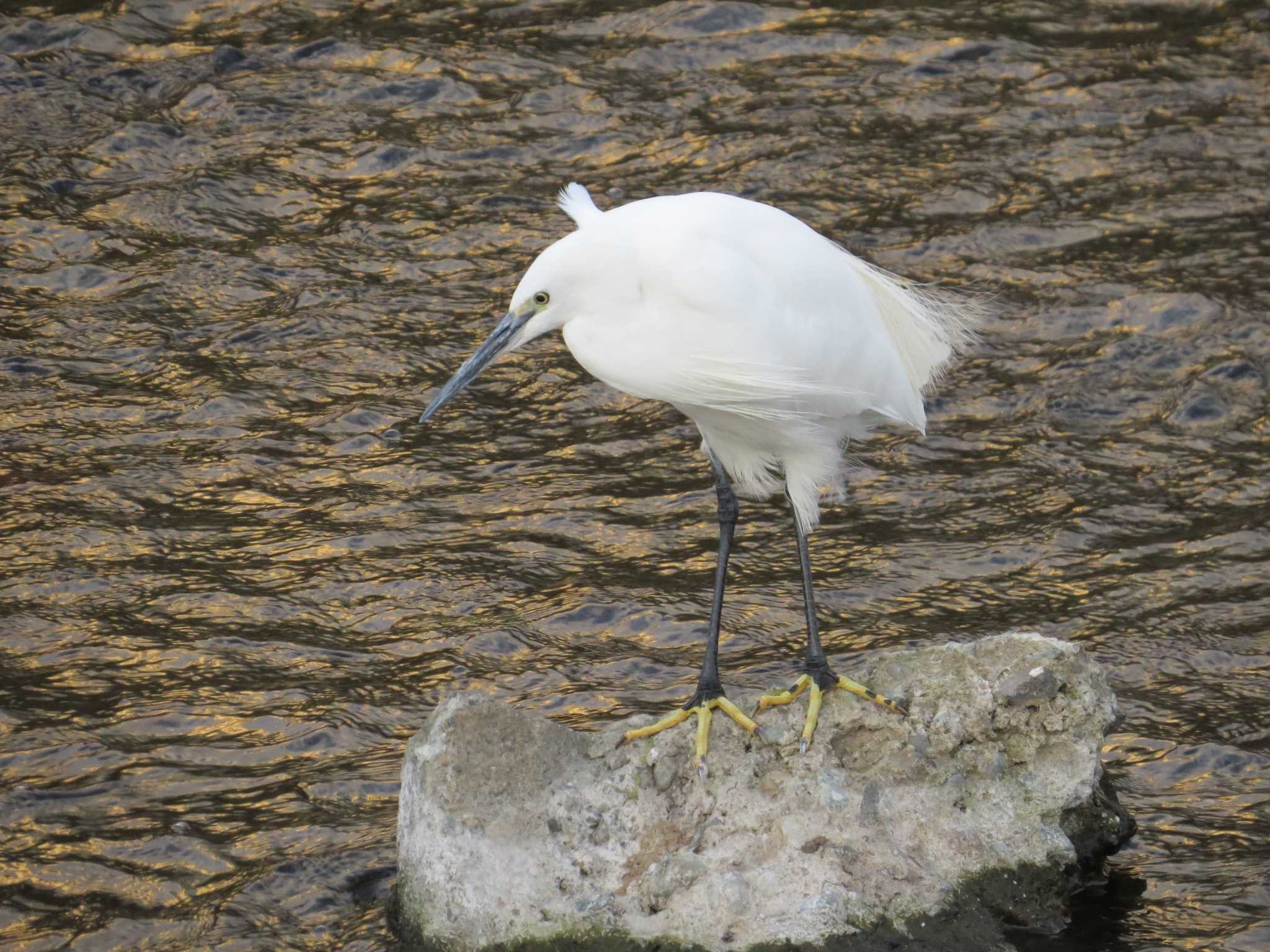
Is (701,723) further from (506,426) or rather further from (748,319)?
(506,426)

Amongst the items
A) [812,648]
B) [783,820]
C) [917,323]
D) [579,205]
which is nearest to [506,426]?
[917,323]

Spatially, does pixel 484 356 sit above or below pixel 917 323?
above

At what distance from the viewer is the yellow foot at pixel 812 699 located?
4.86m

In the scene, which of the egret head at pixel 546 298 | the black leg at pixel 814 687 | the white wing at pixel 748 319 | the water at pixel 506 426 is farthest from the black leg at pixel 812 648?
the egret head at pixel 546 298

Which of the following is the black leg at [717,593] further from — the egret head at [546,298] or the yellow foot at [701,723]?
the egret head at [546,298]

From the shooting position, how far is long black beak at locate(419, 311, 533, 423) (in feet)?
15.8

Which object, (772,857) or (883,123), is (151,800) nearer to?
(772,857)

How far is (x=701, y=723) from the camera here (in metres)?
4.89

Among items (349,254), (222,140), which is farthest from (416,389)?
(222,140)

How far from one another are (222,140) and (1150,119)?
5486 millimetres

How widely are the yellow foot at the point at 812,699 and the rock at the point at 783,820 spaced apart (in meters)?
0.03

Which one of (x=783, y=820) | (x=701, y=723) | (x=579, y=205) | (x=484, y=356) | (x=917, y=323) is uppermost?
(x=579, y=205)

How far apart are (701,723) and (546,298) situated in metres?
1.33

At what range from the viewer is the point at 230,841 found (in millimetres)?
5227
